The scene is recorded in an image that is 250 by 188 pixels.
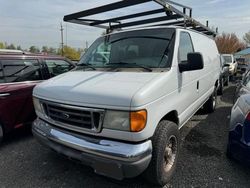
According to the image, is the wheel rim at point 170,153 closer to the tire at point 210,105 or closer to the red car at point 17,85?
the red car at point 17,85

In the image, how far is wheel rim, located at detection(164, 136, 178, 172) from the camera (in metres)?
2.98

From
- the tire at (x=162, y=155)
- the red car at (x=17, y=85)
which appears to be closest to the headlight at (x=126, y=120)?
the tire at (x=162, y=155)

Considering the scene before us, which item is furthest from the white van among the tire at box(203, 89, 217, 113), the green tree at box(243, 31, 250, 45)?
the green tree at box(243, 31, 250, 45)

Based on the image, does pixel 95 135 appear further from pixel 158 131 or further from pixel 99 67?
pixel 99 67

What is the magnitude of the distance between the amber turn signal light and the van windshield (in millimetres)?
869

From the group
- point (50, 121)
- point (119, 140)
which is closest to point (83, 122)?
point (119, 140)

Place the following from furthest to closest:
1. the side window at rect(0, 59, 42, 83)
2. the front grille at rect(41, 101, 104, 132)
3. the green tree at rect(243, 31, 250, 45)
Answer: the green tree at rect(243, 31, 250, 45) → the side window at rect(0, 59, 42, 83) → the front grille at rect(41, 101, 104, 132)

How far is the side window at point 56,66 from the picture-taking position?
17.4ft

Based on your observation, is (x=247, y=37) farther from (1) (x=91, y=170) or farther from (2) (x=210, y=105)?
Result: (1) (x=91, y=170)

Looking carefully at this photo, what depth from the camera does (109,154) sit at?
2.36 metres

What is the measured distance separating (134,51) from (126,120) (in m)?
1.51

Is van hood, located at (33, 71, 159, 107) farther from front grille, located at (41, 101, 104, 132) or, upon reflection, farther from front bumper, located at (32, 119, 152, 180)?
front bumper, located at (32, 119, 152, 180)

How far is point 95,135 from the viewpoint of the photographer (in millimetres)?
2553

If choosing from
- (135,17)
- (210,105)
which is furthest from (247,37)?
(135,17)
